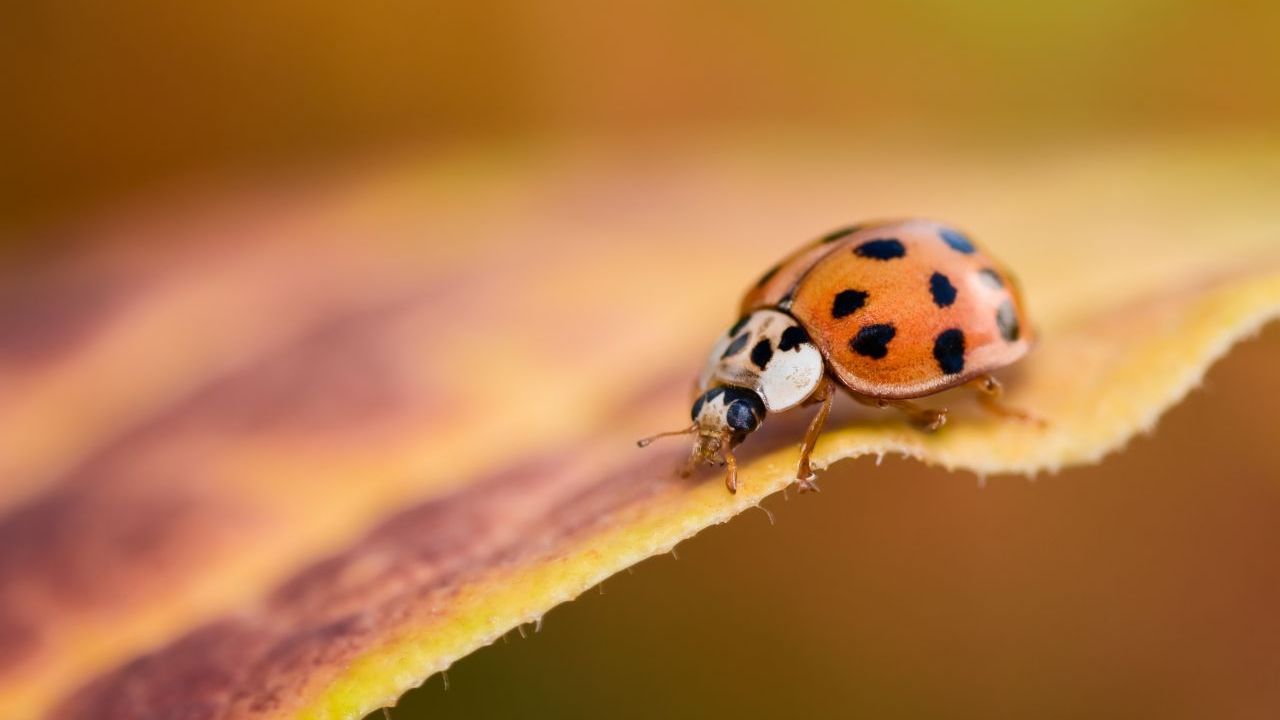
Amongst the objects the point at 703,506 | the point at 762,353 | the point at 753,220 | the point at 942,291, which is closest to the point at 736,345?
the point at 762,353

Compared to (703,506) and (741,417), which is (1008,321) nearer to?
(741,417)

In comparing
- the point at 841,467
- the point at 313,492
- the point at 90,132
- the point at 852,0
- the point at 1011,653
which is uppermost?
the point at 90,132

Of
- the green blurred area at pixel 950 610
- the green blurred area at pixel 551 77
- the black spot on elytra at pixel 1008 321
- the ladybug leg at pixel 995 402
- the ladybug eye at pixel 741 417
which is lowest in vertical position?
the green blurred area at pixel 950 610

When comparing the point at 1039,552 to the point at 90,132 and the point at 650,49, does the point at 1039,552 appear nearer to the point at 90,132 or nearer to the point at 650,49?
the point at 650,49

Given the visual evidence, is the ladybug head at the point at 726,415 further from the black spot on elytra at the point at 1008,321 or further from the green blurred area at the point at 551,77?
the green blurred area at the point at 551,77

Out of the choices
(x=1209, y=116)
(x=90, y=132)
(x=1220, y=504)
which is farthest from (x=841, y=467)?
(x=90, y=132)

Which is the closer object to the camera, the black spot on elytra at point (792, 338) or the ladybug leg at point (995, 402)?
the ladybug leg at point (995, 402)

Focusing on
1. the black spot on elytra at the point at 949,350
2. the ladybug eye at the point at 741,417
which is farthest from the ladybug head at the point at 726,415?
the black spot on elytra at the point at 949,350

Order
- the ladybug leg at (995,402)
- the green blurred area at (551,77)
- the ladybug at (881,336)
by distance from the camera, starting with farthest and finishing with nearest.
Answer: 1. the green blurred area at (551,77)
2. the ladybug at (881,336)
3. the ladybug leg at (995,402)
